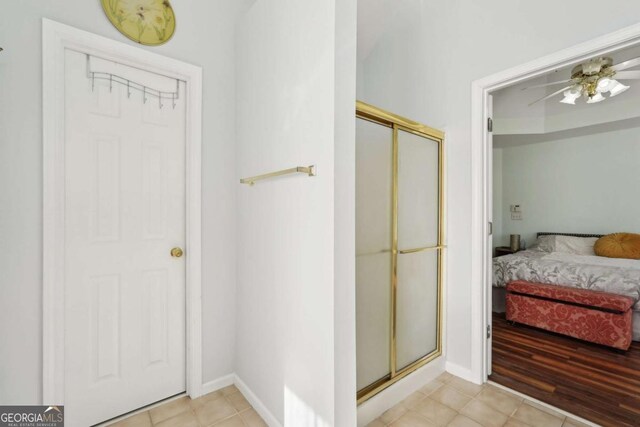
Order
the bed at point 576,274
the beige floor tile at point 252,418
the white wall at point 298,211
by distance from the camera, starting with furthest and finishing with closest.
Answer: the bed at point 576,274 → the beige floor tile at point 252,418 → the white wall at point 298,211

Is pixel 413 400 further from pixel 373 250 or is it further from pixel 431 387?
pixel 373 250

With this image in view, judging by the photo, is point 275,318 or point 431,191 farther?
point 431,191

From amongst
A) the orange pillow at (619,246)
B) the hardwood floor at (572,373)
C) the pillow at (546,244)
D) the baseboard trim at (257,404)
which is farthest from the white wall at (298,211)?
the pillow at (546,244)

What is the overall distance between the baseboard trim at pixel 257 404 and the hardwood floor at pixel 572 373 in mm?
1601

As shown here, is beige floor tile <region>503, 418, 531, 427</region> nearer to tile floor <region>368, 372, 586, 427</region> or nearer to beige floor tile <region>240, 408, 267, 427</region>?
tile floor <region>368, 372, 586, 427</region>

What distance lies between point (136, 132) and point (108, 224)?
57 centimetres

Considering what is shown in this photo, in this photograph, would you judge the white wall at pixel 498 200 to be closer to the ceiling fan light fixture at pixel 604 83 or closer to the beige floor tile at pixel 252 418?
the ceiling fan light fixture at pixel 604 83

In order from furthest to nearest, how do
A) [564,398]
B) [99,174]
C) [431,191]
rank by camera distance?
[431,191] < [564,398] < [99,174]

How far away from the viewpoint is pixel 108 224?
166cm

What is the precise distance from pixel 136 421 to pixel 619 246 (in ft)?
17.5

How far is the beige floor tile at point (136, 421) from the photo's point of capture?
1657 mm

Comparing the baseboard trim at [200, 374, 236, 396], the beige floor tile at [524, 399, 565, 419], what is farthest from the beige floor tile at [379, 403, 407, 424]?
the baseboard trim at [200, 374, 236, 396]

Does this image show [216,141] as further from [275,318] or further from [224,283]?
[275,318]

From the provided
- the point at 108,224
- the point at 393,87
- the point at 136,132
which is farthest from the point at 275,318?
the point at 393,87
